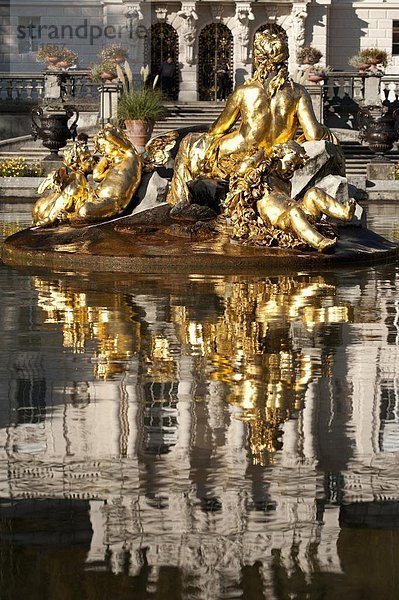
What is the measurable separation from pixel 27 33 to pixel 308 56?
10.9 m

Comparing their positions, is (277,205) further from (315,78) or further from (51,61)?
(51,61)

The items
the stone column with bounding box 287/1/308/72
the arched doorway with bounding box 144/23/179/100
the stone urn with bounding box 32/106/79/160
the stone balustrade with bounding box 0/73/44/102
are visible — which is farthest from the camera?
the arched doorway with bounding box 144/23/179/100

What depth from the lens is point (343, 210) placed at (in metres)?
13.1

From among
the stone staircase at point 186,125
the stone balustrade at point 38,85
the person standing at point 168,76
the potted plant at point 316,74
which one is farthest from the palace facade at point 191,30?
the stone staircase at point 186,125

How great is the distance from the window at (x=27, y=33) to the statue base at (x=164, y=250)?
1514 inches

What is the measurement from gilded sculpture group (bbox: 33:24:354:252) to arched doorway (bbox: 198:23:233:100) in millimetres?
37439

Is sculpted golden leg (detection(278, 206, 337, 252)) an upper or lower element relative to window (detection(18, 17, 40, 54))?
lower

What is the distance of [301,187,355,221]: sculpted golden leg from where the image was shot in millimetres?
13133

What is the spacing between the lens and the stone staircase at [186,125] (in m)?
34.7

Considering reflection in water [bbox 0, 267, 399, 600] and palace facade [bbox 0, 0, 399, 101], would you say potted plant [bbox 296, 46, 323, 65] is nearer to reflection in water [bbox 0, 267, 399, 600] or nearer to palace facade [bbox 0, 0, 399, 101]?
palace facade [bbox 0, 0, 399, 101]

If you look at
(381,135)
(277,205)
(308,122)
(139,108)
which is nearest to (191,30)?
(139,108)

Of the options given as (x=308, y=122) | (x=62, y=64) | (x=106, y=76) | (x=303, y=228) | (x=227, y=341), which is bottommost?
(x=227, y=341)

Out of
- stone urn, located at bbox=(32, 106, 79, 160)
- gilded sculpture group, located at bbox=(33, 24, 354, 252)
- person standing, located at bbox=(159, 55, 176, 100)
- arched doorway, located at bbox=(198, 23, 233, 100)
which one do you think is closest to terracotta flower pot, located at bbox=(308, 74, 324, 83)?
person standing, located at bbox=(159, 55, 176, 100)

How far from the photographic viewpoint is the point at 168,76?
2002 inches
